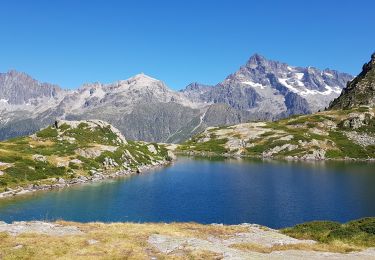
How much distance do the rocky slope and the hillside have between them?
75.9 meters

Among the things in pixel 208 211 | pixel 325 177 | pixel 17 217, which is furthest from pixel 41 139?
pixel 325 177

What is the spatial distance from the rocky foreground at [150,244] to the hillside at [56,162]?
247 feet

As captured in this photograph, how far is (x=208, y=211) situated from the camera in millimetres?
100500

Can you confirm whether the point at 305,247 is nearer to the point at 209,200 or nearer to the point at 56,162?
the point at 209,200

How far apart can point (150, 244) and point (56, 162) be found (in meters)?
114

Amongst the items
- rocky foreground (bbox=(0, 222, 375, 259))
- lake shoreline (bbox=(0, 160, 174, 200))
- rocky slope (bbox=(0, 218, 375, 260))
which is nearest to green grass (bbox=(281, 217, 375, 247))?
rocky slope (bbox=(0, 218, 375, 260))

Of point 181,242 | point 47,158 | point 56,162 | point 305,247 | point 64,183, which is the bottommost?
point 64,183

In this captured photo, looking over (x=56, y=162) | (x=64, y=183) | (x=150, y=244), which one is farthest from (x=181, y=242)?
(x=56, y=162)

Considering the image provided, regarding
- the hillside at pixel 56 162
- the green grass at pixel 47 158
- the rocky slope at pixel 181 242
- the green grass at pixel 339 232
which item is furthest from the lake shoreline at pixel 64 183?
the green grass at pixel 339 232

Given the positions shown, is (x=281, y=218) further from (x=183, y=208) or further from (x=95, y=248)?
(x=95, y=248)

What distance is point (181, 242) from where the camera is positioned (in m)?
41.2

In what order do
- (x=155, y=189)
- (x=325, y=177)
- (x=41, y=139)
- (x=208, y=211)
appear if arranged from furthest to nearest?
(x=41, y=139) < (x=325, y=177) < (x=155, y=189) < (x=208, y=211)

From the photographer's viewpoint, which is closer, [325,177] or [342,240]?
[342,240]

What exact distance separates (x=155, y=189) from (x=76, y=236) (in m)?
92.5
